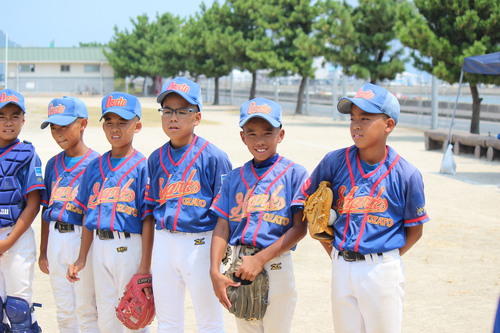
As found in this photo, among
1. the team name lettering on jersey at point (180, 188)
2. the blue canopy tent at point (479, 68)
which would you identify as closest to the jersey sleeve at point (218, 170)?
the team name lettering on jersey at point (180, 188)

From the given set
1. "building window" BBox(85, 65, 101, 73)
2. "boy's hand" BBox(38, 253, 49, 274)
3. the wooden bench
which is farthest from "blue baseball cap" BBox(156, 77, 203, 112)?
"building window" BBox(85, 65, 101, 73)

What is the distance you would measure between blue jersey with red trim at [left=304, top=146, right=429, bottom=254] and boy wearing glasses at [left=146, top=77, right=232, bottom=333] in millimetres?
921

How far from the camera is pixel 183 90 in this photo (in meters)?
4.11

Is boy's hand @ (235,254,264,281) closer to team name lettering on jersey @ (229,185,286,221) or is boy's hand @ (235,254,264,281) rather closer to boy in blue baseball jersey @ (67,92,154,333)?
team name lettering on jersey @ (229,185,286,221)

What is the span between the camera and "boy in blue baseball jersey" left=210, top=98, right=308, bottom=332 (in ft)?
11.9

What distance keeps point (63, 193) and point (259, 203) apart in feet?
5.09

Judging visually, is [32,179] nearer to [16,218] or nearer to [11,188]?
[11,188]

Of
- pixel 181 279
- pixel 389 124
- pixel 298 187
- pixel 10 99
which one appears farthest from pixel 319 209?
pixel 10 99

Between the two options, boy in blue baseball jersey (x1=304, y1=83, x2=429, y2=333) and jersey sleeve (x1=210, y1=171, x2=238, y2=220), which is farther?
jersey sleeve (x1=210, y1=171, x2=238, y2=220)

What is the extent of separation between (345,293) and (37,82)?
251 ft

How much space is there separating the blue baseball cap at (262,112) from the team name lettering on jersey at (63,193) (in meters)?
1.42

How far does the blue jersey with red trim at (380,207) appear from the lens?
339 cm

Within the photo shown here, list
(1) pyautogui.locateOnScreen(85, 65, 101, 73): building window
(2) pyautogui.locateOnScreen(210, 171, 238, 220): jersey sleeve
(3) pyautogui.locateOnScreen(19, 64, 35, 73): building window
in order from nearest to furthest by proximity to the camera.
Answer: (2) pyautogui.locateOnScreen(210, 171, 238, 220): jersey sleeve
(3) pyautogui.locateOnScreen(19, 64, 35, 73): building window
(1) pyautogui.locateOnScreen(85, 65, 101, 73): building window

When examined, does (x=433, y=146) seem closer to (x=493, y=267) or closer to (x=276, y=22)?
(x=493, y=267)
